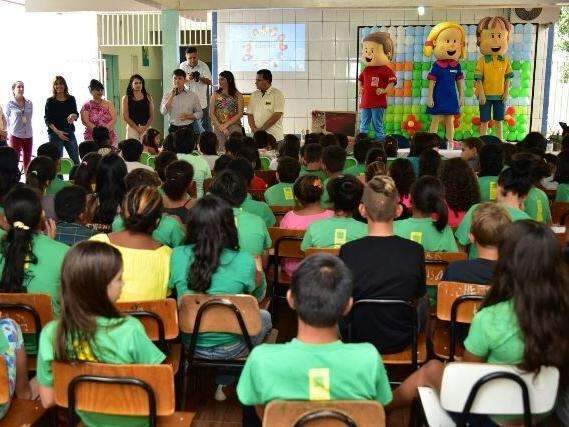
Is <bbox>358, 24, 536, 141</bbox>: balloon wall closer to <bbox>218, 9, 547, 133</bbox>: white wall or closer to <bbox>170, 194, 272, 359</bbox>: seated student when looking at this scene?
<bbox>218, 9, 547, 133</bbox>: white wall

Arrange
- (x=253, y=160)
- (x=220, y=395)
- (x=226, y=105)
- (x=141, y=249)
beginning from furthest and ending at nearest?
(x=226, y=105) < (x=253, y=160) < (x=220, y=395) < (x=141, y=249)

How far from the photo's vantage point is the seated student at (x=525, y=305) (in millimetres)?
2227

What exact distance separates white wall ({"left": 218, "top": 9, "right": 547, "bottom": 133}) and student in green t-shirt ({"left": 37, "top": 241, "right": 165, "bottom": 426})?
9821 mm

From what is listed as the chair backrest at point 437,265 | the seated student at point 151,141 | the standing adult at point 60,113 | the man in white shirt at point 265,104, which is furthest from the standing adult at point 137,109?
the chair backrest at point 437,265

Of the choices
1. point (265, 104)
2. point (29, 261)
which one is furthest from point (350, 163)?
point (29, 261)

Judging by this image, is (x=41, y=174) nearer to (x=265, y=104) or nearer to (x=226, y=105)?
(x=226, y=105)

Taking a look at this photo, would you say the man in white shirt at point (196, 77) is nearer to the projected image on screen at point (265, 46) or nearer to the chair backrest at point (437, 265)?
the projected image on screen at point (265, 46)

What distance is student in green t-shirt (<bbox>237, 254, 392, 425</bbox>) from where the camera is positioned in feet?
6.54

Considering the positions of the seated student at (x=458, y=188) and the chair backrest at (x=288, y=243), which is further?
the seated student at (x=458, y=188)

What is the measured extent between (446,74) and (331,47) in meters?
2.66

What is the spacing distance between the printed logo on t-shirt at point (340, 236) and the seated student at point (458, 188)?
1.08 meters

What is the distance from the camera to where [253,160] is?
6250 mm

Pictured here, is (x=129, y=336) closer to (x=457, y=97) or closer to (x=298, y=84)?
(x=457, y=97)

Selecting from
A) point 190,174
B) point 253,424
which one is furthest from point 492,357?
point 190,174
